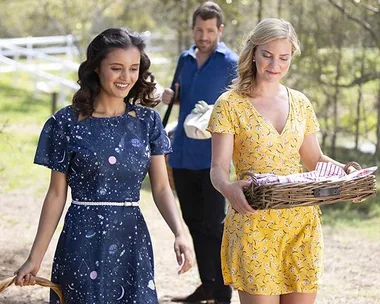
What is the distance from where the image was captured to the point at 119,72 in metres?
4.09

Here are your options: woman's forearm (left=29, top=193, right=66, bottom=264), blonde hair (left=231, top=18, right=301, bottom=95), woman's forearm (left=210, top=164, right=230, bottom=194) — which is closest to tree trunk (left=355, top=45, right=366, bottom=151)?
blonde hair (left=231, top=18, right=301, bottom=95)

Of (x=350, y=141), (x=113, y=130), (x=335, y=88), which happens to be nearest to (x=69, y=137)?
(x=113, y=130)

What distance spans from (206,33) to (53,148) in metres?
2.56

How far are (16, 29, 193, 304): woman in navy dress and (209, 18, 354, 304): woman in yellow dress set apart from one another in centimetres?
37

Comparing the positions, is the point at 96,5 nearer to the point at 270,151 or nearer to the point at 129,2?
the point at 129,2

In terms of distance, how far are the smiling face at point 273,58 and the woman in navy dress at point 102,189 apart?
57 cm

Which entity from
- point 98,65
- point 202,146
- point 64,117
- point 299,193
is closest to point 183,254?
point 299,193

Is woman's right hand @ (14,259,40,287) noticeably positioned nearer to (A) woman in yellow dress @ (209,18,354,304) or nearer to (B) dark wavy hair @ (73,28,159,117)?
(B) dark wavy hair @ (73,28,159,117)

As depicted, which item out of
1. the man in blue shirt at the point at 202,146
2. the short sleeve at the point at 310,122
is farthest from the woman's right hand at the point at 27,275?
the man in blue shirt at the point at 202,146

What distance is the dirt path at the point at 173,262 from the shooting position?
7.10 m

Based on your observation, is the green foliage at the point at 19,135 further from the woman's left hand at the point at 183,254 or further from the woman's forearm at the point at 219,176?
the woman's left hand at the point at 183,254

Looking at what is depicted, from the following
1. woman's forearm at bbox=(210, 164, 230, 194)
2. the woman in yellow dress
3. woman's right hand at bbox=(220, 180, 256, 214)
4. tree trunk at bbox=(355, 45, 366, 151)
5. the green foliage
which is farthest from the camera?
tree trunk at bbox=(355, 45, 366, 151)

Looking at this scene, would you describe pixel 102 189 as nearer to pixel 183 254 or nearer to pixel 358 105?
pixel 183 254

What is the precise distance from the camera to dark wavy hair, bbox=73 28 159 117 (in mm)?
4082
